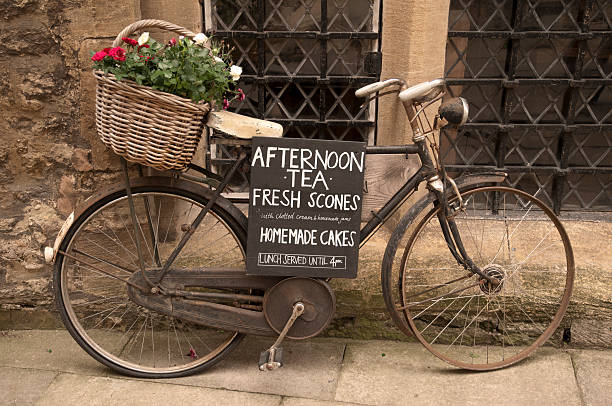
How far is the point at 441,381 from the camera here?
3.09 m

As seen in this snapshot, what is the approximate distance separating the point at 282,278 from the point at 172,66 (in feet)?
3.53

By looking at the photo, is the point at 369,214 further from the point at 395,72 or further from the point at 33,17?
the point at 33,17

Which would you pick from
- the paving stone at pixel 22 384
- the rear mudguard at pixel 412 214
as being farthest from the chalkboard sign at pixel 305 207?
the paving stone at pixel 22 384

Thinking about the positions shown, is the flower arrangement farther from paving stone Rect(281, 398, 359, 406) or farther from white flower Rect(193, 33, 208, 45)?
paving stone Rect(281, 398, 359, 406)

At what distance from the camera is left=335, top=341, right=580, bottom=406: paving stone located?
9.71 ft

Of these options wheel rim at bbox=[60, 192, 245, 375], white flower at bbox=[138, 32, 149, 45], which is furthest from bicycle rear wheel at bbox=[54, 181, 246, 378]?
white flower at bbox=[138, 32, 149, 45]

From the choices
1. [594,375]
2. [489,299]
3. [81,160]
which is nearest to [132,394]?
[81,160]

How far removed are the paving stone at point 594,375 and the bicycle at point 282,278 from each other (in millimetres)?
217

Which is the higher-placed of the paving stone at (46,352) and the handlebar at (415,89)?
the handlebar at (415,89)

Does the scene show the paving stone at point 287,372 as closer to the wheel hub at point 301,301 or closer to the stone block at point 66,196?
the wheel hub at point 301,301

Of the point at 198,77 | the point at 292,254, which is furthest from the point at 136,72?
the point at 292,254

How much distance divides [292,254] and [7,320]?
1.64 metres

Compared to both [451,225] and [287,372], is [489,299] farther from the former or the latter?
[287,372]

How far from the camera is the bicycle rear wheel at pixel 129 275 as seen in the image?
3078 mm
